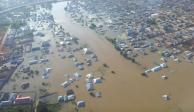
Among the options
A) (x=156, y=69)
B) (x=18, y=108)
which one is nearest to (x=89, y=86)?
(x=18, y=108)

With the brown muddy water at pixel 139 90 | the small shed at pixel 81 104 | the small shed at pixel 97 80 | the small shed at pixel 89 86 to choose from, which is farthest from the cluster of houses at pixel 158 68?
the small shed at pixel 81 104

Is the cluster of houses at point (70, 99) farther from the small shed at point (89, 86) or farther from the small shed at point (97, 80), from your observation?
the small shed at point (97, 80)

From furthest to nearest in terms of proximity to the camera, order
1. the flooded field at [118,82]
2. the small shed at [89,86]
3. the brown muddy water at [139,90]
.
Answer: the small shed at [89,86], the flooded field at [118,82], the brown muddy water at [139,90]

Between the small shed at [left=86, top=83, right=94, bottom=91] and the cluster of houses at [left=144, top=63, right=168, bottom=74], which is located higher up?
the cluster of houses at [left=144, top=63, right=168, bottom=74]

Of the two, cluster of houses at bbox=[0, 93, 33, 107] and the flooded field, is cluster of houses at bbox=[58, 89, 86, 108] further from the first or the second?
cluster of houses at bbox=[0, 93, 33, 107]

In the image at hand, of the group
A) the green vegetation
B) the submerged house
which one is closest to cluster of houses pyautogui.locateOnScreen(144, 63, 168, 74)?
the submerged house

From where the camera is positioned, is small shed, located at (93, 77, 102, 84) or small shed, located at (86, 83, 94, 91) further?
small shed, located at (93, 77, 102, 84)
